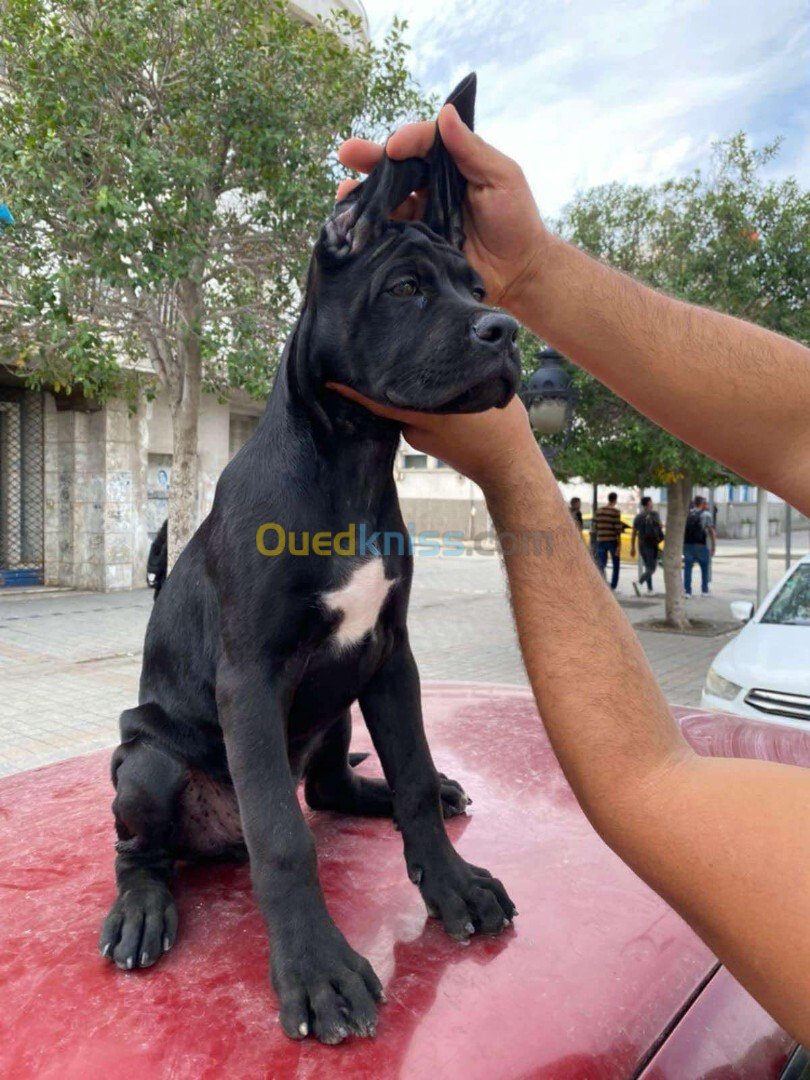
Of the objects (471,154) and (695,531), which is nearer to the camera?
(471,154)

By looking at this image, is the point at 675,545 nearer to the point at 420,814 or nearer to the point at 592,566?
the point at 420,814

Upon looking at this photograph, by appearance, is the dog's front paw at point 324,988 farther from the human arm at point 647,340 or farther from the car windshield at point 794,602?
the car windshield at point 794,602

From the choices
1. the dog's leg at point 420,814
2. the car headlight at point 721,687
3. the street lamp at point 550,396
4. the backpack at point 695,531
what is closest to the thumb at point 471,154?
the dog's leg at point 420,814

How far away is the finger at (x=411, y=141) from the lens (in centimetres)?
126

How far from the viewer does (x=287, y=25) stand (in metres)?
7.98

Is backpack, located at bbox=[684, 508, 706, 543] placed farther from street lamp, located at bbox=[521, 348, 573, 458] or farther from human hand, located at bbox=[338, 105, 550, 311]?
human hand, located at bbox=[338, 105, 550, 311]

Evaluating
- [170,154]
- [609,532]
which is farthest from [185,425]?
[609,532]

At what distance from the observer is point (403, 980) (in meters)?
1.13

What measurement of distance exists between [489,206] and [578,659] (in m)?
0.90

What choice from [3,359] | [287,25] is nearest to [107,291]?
[3,359]

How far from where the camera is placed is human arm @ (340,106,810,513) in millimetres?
1319

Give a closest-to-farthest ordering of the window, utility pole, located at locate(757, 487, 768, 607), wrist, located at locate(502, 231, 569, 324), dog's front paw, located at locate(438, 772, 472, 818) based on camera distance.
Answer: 1. wrist, located at locate(502, 231, 569, 324)
2. dog's front paw, located at locate(438, 772, 472, 818)
3. utility pole, located at locate(757, 487, 768, 607)
4. the window

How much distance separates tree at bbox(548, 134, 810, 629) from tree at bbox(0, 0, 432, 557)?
289 cm

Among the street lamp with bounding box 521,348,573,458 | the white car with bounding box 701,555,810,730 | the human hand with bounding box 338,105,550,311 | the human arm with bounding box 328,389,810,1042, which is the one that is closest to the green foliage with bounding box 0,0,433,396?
the street lamp with bounding box 521,348,573,458
